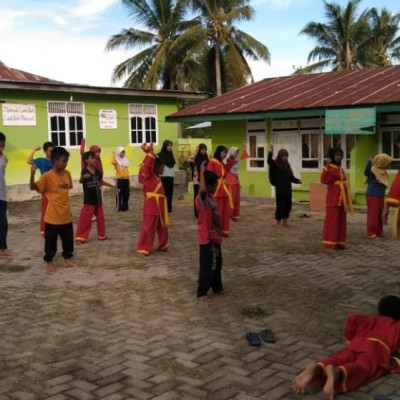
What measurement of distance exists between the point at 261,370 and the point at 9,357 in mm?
1922

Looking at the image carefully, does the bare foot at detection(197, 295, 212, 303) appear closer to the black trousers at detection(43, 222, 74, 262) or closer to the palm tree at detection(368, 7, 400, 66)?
the black trousers at detection(43, 222, 74, 262)

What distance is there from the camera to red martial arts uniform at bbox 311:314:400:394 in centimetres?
371

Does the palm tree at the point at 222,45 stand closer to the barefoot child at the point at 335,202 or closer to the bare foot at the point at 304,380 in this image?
the barefoot child at the point at 335,202

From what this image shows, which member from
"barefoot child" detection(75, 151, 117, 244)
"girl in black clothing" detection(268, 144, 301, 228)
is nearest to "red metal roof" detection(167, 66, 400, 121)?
"girl in black clothing" detection(268, 144, 301, 228)

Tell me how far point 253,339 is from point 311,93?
1249 cm

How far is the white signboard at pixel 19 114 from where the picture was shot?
17.4 metres

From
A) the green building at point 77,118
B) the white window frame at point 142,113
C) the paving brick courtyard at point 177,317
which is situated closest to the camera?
the paving brick courtyard at point 177,317

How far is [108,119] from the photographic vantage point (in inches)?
792

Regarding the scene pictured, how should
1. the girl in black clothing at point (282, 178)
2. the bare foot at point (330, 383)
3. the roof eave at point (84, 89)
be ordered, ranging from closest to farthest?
the bare foot at point (330, 383) → the girl in black clothing at point (282, 178) → the roof eave at point (84, 89)

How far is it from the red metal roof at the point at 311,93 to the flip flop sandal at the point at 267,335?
955cm

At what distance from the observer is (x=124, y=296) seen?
618 centimetres

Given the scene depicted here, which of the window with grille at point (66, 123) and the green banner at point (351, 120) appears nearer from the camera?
the green banner at point (351, 120)

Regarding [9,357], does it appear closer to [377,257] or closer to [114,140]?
[377,257]

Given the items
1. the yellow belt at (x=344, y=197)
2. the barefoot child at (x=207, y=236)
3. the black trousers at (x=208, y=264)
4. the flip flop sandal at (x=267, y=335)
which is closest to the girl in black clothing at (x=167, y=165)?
the yellow belt at (x=344, y=197)
